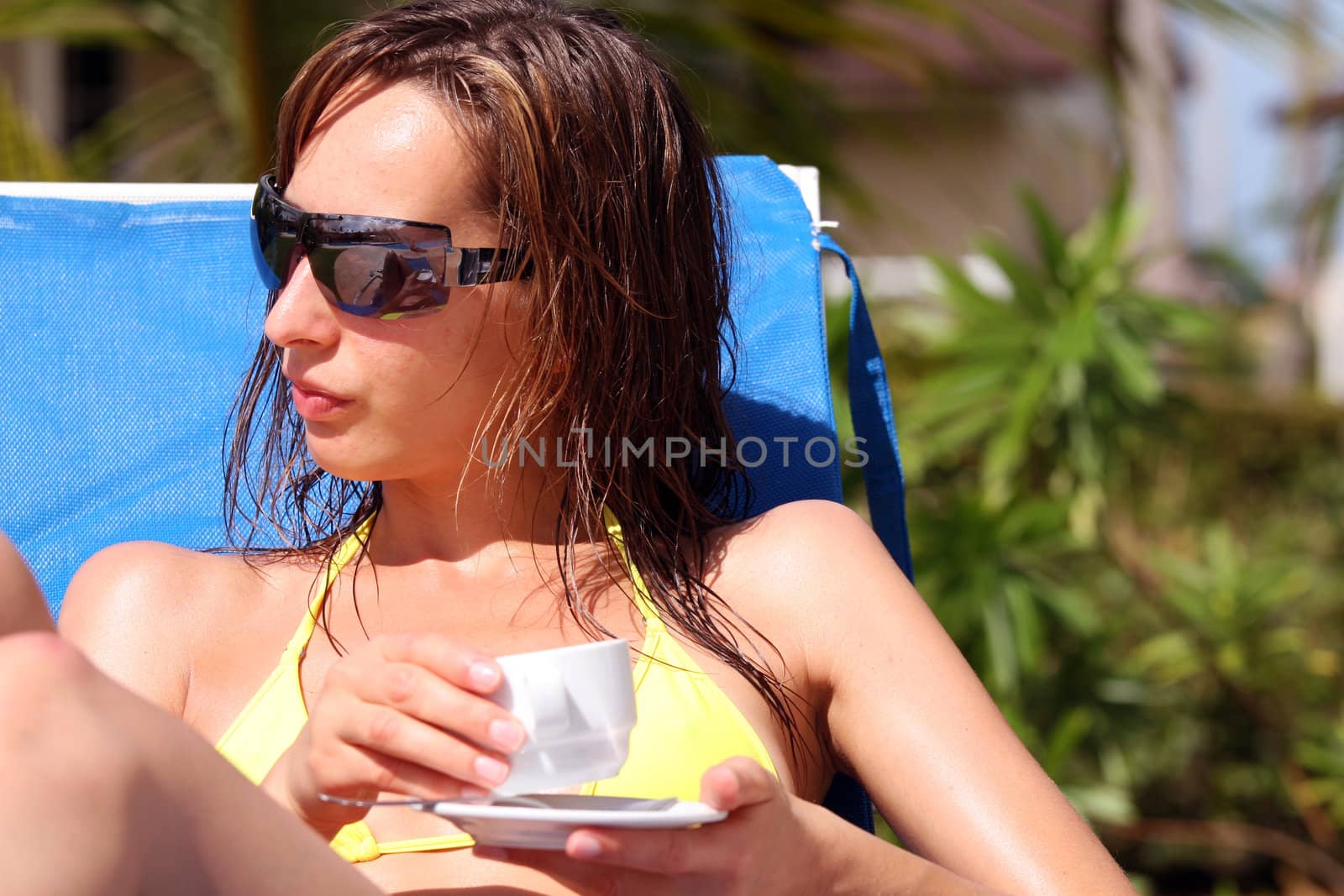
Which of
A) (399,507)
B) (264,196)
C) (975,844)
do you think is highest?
(264,196)

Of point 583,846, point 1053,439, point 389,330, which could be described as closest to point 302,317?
point 389,330

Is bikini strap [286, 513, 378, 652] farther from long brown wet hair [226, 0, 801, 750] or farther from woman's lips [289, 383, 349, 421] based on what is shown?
woman's lips [289, 383, 349, 421]

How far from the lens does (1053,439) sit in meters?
3.98

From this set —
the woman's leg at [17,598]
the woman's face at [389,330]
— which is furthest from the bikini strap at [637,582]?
the woman's leg at [17,598]

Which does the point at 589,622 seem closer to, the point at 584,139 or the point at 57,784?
the point at 584,139

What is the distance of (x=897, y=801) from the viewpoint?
1614 millimetres

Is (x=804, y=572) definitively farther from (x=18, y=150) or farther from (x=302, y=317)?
(x=18, y=150)

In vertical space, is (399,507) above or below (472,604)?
above

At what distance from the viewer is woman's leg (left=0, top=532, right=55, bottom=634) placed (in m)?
1.09

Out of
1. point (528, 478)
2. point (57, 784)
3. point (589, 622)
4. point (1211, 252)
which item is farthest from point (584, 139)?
point (1211, 252)

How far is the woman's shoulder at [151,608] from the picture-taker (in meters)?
1.73

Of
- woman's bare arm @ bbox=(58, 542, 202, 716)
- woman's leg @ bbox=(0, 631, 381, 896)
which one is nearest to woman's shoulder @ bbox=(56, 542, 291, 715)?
woman's bare arm @ bbox=(58, 542, 202, 716)

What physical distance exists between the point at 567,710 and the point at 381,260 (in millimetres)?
756

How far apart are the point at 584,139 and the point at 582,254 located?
0.16m
